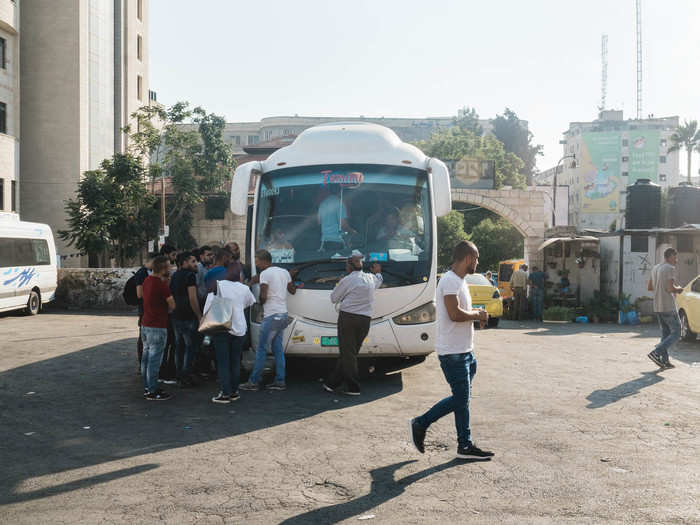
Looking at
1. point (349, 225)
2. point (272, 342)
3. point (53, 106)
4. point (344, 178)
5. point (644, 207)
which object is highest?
point (53, 106)

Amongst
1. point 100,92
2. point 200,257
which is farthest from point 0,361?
point 100,92

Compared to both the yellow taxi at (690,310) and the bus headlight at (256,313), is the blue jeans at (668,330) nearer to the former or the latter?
the yellow taxi at (690,310)

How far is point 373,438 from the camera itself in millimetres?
6934

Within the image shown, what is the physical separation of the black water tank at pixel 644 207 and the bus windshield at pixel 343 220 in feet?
62.9

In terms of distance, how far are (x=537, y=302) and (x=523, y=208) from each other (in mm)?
9710

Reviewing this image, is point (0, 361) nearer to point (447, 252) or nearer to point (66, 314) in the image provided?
point (66, 314)

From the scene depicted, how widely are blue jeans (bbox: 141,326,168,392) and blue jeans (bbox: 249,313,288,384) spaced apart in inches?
52.1

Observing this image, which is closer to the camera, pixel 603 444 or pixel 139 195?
pixel 603 444

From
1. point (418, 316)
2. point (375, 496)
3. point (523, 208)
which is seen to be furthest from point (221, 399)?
point (523, 208)

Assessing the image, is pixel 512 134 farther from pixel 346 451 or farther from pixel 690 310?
pixel 346 451

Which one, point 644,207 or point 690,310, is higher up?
point 644,207

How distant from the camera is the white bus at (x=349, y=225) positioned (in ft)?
32.1

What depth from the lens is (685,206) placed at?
95.6ft

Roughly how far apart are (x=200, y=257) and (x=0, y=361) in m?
3.99
